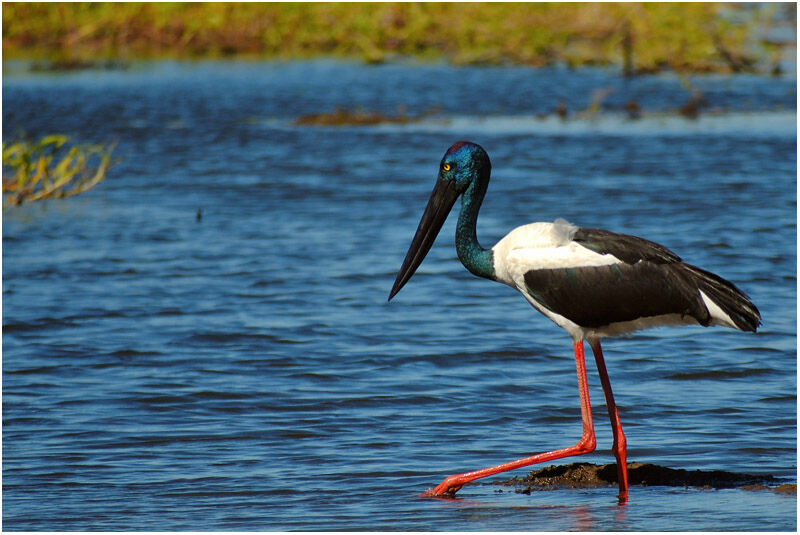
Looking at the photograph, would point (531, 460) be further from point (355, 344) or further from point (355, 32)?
point (355, 32)

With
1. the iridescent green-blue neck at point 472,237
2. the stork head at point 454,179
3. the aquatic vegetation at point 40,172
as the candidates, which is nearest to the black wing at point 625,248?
the iridescent green-blue neck at point 472,237

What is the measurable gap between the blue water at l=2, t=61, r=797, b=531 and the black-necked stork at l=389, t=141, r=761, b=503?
0.39m

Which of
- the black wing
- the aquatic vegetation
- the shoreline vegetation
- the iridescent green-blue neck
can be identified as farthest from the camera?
the shoreline vegetation

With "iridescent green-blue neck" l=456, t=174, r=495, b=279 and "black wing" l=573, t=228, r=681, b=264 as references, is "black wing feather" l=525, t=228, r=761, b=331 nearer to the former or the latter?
"black wing" l=573, t=228, r=681, b=264

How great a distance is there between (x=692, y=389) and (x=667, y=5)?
1729 cm

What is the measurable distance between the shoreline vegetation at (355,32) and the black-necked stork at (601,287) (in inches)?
681

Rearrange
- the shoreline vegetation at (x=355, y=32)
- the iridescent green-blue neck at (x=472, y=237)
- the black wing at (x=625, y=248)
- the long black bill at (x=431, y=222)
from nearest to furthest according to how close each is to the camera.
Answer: the black wing at (x=625, y=248)
the iridescent green-blue neck at (x=472, y=237)
the long black bill at (x=431, y=222)
the shoreline vegetation at (x=355, y=32)

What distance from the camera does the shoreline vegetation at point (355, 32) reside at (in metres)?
24.2

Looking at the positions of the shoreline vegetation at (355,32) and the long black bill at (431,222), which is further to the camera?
the shoreline vegetation at (355,32)

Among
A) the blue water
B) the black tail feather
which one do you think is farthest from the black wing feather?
the blue water

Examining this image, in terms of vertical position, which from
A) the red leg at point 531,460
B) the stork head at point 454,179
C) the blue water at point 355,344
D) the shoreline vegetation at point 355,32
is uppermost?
the stork head at point 454,179

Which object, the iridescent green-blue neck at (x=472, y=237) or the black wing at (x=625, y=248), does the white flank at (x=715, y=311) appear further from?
the iridescent green-blue neck at (x=472, y=237)

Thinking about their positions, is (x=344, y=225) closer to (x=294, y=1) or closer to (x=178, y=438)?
(x=178, y=438)

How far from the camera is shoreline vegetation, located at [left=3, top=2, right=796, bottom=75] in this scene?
24250mm
